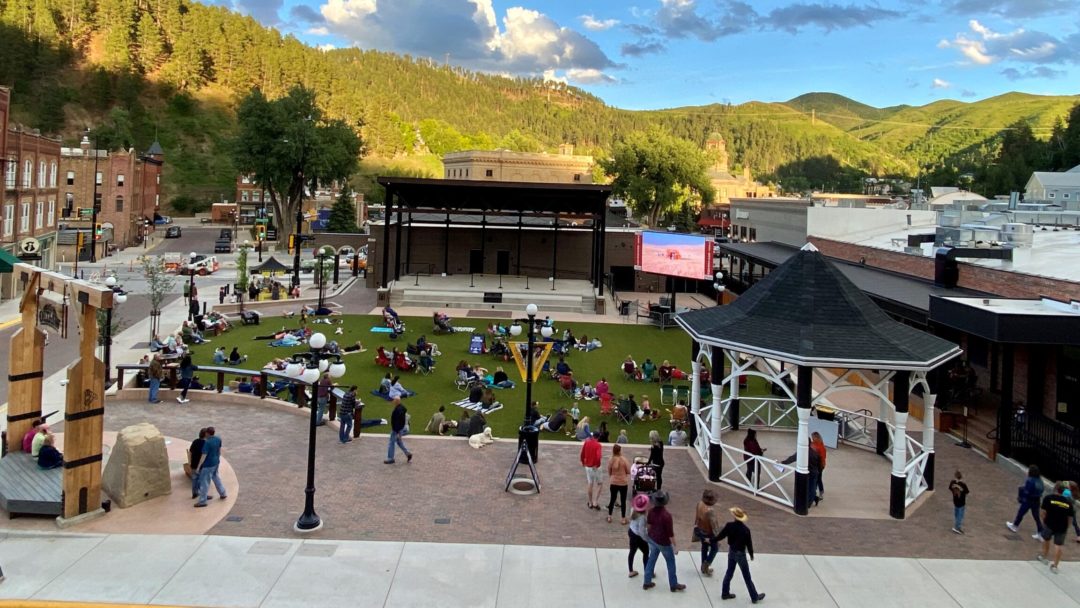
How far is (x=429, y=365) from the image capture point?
25547 millimetres

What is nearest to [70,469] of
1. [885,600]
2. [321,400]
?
[321,400]

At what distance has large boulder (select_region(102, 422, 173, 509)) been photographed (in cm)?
1335

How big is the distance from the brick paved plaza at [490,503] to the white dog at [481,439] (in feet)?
0.72

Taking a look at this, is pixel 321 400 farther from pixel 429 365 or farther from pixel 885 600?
pixel 885 600

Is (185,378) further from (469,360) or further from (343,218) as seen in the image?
(343,218)

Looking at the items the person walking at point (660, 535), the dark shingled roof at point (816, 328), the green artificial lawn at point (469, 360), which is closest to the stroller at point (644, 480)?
the person walking at point (660, 535)

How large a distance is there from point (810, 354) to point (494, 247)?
39.2 meters

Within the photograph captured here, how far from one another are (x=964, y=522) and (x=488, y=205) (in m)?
39.3

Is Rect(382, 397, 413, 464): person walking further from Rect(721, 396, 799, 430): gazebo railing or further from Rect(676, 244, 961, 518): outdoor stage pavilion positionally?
Rect(721, 396, 799, 430): gazebo railing

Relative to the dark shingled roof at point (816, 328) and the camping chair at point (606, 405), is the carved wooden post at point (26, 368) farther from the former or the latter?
the camping chair at point (606, 405)

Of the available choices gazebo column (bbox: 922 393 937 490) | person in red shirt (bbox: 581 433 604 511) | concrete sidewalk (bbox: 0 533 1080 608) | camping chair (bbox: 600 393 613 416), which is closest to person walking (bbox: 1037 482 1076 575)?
concrete sidewalk (bbox: 0 533 1080 608)

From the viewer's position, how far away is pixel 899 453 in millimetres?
13664

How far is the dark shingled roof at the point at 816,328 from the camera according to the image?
13.7m

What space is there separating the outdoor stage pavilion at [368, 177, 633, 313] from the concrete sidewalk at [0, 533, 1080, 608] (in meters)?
29.8
